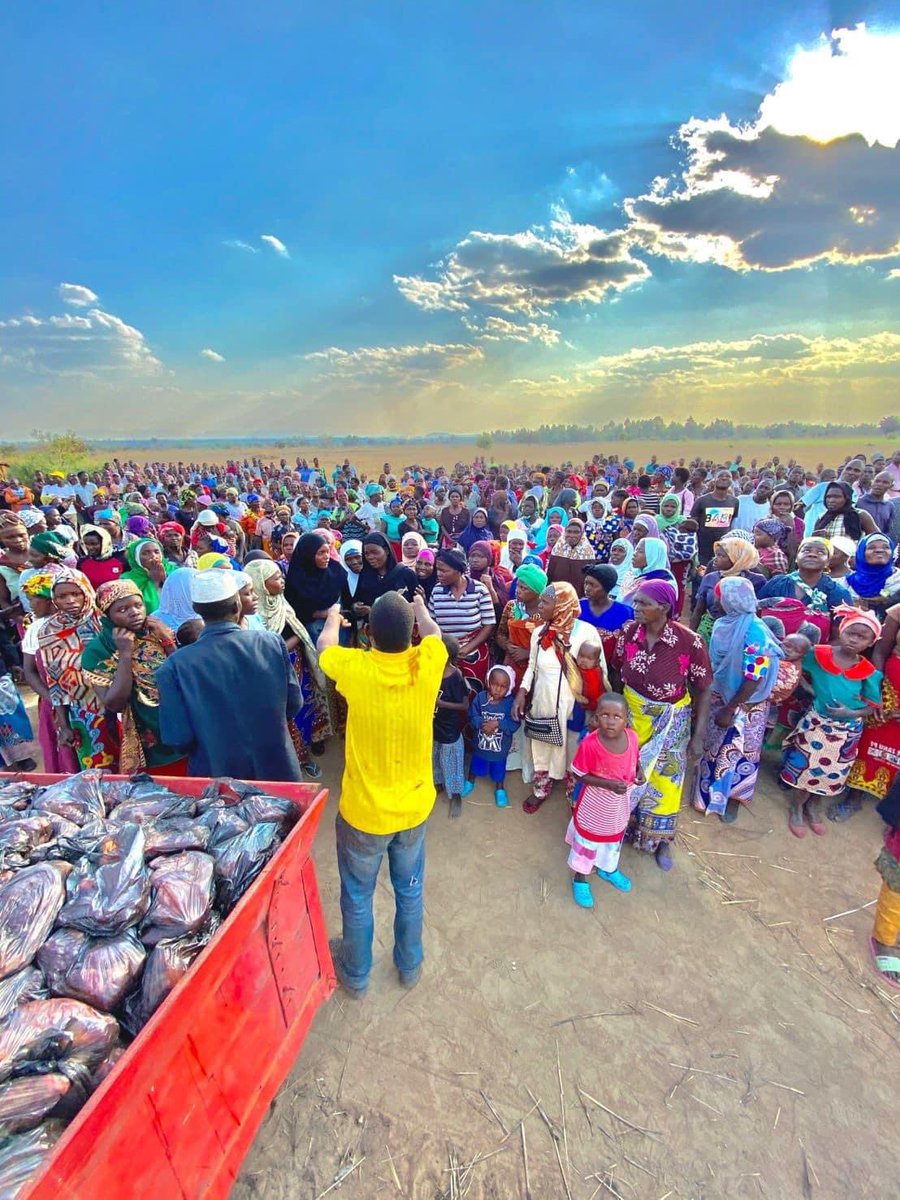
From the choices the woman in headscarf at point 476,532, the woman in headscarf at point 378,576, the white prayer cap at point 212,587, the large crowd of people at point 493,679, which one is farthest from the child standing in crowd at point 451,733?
the woman in headscarf at point 476,532

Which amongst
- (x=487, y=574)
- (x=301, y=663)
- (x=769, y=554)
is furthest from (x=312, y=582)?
(x=769, y=554)

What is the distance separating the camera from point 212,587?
2.49 metres

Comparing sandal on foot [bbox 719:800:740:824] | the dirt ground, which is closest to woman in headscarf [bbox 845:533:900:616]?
sandal on foot [bbox 719:800:740:824]

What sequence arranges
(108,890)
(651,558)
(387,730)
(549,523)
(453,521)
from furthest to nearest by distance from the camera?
(453,521)
(549,523)
(651,558)
(387,730)
(108,890)

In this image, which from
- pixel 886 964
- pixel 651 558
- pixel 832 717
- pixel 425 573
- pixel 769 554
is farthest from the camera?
pixel 769 554

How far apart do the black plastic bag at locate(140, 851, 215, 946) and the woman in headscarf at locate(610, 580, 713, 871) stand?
274 cm

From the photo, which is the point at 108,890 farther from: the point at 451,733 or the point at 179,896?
the point at 451,733

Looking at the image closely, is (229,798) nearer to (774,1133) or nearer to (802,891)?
(774,1133)

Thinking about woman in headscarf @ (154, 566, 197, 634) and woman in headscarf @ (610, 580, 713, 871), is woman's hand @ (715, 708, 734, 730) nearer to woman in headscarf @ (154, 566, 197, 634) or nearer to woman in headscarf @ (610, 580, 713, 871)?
woman in headscarf @ (610, 580, 713, 871)

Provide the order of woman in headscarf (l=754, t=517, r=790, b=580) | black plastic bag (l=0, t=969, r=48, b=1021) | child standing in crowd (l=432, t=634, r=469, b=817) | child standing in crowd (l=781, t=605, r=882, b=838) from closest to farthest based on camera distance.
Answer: black plastic bag (l=0, t=969, r=48, b=1021)
child standing in crowd (l=781, t=605, r=882, b=838)
child standing in crowd (l=432, t=634, r=469, b=817)
woman in headscarf (l=754, t=517, r=790, b=580)

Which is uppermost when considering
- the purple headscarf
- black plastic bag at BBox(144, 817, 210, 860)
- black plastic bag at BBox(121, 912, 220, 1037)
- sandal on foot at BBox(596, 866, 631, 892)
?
the purple headscarf

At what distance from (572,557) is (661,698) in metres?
2.79

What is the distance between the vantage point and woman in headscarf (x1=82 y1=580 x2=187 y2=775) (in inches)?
116

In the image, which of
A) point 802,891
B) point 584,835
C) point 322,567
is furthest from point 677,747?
point 322,567
